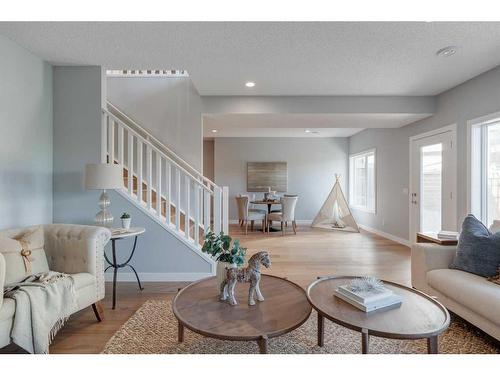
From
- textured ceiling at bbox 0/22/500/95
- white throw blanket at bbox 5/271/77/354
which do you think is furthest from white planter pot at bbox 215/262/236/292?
textured ceiling at bbox 0/22/500/95

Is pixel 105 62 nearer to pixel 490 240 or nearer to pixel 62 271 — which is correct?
pixel 62 271

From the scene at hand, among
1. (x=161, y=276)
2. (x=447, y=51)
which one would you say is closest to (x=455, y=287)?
(x=447, y=51)

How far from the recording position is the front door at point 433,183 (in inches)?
145

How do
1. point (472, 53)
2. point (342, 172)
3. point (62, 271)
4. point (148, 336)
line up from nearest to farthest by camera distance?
point (148, 336)
point (62, 271)
point (472, 53)
point (342, 172)

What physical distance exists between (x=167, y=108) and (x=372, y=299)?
12.3ft

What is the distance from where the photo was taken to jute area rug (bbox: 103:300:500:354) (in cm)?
179

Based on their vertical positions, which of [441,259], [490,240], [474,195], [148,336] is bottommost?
A: [148,336]

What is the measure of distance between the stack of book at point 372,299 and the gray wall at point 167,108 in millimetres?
3018

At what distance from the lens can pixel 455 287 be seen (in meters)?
2.00

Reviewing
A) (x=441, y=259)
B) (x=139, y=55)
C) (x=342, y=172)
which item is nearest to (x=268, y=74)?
(x=139, y=55)

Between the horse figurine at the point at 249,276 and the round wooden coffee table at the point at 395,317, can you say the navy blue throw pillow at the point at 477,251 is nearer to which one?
the round wooden coffee table at the point at 395,317

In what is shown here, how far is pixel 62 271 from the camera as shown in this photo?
2205mm

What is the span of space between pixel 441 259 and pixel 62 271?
3227 millimetres

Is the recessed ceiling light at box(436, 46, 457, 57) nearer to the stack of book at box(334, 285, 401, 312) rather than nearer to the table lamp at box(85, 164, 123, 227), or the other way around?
the stack of book at box(334, 285, 401, 312)
